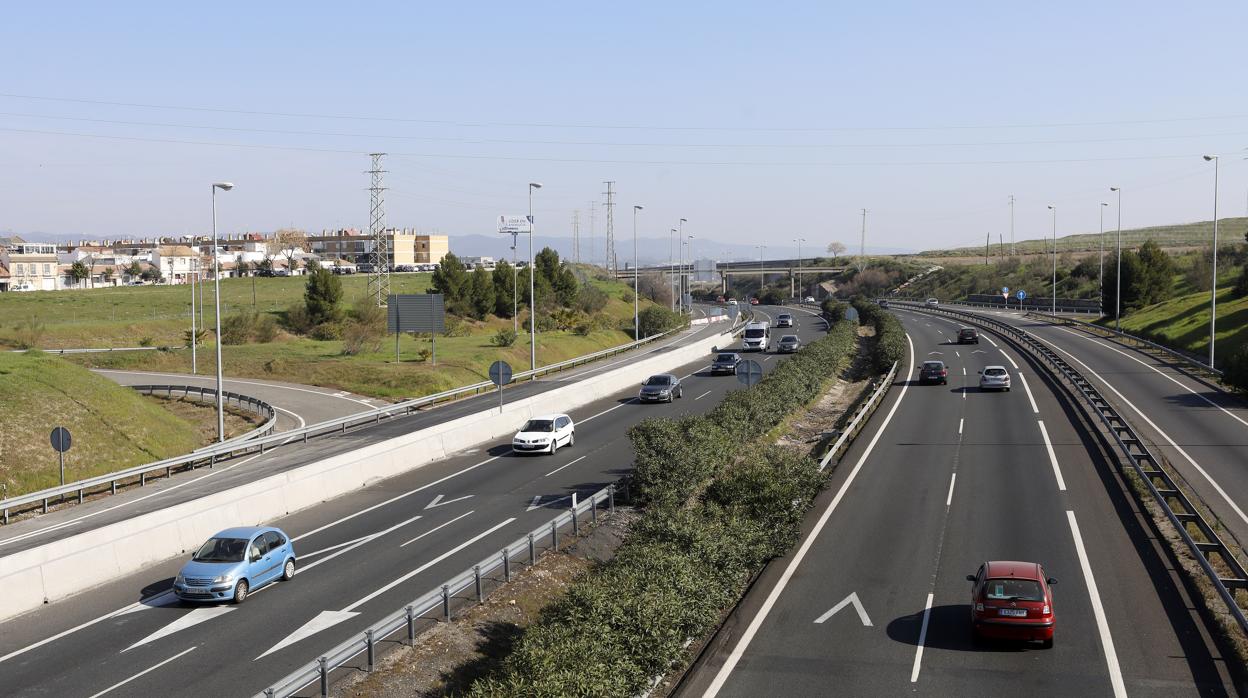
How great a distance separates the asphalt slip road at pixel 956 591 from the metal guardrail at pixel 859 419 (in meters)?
0.65

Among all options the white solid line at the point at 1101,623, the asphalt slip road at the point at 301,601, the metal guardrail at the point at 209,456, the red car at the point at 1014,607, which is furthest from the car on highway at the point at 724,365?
the red car at the point at 1014,607

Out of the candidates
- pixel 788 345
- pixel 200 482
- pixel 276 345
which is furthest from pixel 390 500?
pixel 276 345

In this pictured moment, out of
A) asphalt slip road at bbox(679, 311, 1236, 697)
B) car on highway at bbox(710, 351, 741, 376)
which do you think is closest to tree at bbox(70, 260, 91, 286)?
car on highway at bbox(710, 351, 741, 376)

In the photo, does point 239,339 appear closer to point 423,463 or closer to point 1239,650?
point 423,463

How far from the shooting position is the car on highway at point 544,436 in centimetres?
3494

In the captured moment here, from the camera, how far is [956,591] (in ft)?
61.5

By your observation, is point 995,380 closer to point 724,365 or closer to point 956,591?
point 724,365

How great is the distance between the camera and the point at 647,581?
15.9 metres

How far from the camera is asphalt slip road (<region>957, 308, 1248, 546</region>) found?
25.8m

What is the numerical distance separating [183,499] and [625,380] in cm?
3124

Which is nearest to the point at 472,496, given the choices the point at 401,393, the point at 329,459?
the point at 329,459

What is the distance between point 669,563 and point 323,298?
6901 centimetres

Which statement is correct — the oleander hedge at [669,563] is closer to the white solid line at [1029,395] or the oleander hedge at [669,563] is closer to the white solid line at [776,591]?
the white solid line at [776,591]

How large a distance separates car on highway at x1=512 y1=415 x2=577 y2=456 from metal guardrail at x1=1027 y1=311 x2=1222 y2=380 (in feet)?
103
